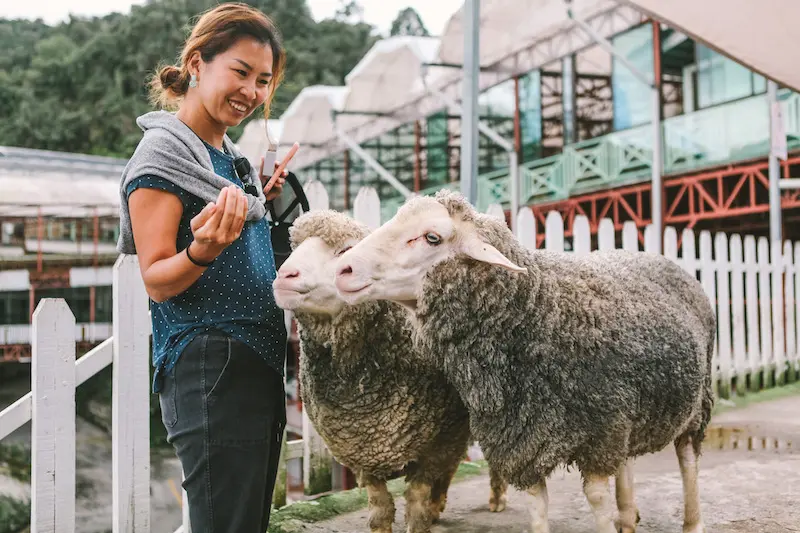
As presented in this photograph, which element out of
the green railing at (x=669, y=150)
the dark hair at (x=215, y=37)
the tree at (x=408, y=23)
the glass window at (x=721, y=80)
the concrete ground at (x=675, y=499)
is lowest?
the concrete ground at (x=675, y=499)

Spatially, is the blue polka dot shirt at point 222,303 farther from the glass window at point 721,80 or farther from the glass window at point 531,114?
the glass window at point 531,114

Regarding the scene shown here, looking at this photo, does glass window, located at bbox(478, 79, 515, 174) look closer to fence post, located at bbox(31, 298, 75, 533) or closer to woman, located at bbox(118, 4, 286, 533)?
fence post, located at bbox(31, 298, 75, 533)

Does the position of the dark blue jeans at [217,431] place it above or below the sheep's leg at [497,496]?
above

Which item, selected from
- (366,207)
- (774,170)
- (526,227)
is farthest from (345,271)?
(774,170)

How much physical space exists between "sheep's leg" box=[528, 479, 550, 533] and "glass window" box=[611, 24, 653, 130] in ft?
32.9

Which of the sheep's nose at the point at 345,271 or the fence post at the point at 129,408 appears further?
the fence post at the point at 129,408

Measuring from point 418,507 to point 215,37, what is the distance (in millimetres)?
1651

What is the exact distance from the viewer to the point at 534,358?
2006mm

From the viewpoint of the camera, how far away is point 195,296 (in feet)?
5.15

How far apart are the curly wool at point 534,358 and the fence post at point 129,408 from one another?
44.0 inches

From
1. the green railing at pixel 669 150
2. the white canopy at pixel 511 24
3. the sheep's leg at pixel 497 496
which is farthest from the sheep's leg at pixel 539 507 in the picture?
the white canopy at pixel 511 24

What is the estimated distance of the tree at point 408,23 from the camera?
4797cm

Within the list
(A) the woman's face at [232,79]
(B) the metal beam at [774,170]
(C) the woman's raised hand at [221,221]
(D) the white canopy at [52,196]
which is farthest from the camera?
(D) the white canopy at [52,196]

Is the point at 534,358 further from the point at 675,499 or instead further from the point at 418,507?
the point at 675,499
